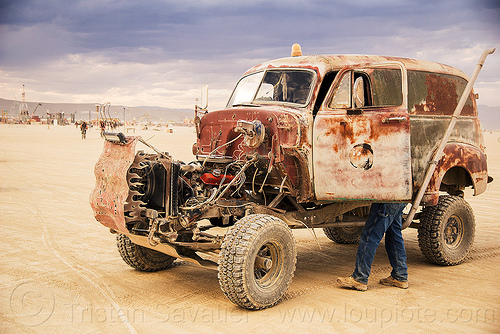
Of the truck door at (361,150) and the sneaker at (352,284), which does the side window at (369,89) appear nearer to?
the truck door at (361,150)

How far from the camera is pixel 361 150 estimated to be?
6566 mm

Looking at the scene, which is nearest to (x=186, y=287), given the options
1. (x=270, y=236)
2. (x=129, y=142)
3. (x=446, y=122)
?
(x=270, y=236)

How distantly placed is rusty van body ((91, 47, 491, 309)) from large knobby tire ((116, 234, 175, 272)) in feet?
0.05

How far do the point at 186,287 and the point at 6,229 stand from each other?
4.74 metres

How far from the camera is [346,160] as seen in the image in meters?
6.60

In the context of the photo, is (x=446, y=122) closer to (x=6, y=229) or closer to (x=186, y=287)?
(x=186, y=287)

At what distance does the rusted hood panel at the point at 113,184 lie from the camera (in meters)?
5.98

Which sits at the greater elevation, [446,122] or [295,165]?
[446,122]

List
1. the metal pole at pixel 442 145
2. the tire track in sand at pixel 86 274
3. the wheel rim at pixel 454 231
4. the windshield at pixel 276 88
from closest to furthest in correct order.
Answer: the tire track in sand at pixel 86 274
the metal pole at pixel 442 145
the windshield at pixel 276 88
the wheel rim at pixel 454 231

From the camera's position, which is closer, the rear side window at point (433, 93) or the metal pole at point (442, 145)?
the metal pole at point (442, 145)

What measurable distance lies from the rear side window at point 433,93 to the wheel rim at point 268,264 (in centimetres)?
280

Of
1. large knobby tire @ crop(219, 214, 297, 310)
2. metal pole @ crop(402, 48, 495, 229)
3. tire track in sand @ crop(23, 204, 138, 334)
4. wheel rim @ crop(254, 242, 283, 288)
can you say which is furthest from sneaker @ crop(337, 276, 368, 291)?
tire track in sand @ crop(23, 204, 138, 334)

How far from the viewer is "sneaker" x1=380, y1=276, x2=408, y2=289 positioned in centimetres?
674

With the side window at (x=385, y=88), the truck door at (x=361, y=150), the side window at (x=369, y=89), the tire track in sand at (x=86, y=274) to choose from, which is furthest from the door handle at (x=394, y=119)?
the tire track in sand at (x=86, y=274)
